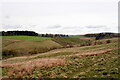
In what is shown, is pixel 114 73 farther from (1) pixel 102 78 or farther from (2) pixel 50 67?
(2) pixel 50 67

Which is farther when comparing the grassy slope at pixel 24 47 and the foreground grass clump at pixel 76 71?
the grassy slope at pixel 24 47

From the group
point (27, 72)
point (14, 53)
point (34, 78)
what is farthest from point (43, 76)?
point (14, 53)

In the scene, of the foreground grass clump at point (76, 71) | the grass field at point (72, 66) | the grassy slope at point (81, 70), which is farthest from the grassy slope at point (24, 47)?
the foreground grass clump at point (76, 71)

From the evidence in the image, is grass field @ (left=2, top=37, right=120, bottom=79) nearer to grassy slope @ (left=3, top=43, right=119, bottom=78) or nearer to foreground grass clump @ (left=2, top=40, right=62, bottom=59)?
grassy slope @ (left=3, top=43, right=119, bottom=78)

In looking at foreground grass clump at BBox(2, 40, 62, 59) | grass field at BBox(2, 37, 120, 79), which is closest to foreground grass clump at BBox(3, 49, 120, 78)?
grass field at BBox(2, 37, 120, 79)

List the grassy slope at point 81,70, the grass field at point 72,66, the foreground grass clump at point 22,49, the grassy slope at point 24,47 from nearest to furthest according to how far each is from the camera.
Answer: the grassy slope at point 81,70, the grass field at point 72,66, the foreground grass clump at point 22,49, the grassy slope at point 24,47

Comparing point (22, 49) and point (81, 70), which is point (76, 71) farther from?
point (22, 49)

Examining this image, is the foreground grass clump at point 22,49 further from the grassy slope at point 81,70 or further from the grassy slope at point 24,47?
the grassy slope at point 81,70

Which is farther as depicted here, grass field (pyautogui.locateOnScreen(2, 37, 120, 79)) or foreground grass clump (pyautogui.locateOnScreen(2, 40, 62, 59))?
foreground grass clump (pyautogui.locateOnScreen(2, 40, 62, 59))

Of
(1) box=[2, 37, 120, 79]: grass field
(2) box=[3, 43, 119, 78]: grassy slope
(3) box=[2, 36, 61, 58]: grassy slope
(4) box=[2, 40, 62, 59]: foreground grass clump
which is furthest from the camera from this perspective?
(3) box=[2, 36, 61, 58]: grassy slope

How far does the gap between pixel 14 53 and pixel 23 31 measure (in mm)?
112463

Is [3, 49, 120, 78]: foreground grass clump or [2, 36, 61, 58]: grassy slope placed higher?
[3, 49, 120, 78]: foreground grass clump

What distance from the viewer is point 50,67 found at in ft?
70.4

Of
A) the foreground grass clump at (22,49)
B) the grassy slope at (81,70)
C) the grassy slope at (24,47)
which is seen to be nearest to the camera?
the grassy slope at (81,70)
